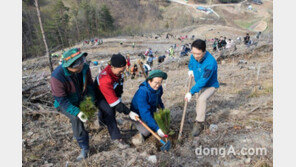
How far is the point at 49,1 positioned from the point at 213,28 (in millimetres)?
59599

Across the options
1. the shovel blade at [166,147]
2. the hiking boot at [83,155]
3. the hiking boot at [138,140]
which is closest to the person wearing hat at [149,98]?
the shovel blade at [166,147]

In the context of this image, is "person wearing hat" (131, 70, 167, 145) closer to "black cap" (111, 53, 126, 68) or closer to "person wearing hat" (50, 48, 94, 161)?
"black cap" (111, 53, 126, 68)

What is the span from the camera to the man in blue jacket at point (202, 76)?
2.80m

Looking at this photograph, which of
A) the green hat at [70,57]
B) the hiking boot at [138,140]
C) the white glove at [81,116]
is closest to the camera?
the green hat at [70,57]

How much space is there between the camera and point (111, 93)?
8.37 ft

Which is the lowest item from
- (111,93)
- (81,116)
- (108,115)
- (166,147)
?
(166,147)

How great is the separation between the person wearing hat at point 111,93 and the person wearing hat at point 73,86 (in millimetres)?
250

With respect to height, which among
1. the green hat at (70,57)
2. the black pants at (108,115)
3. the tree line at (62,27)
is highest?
the tree line at (62,27)

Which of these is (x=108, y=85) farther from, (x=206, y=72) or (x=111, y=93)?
(x=206, y=72)

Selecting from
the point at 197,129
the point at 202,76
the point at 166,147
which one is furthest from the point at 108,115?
the point at 202,76

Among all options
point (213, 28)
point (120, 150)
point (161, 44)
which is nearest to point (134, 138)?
point (120, 150)

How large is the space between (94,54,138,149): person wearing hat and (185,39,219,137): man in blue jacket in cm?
115

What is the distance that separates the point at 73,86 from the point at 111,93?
537mm

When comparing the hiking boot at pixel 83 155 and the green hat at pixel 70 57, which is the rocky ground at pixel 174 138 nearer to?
the hiking boot at pixel 83 155
